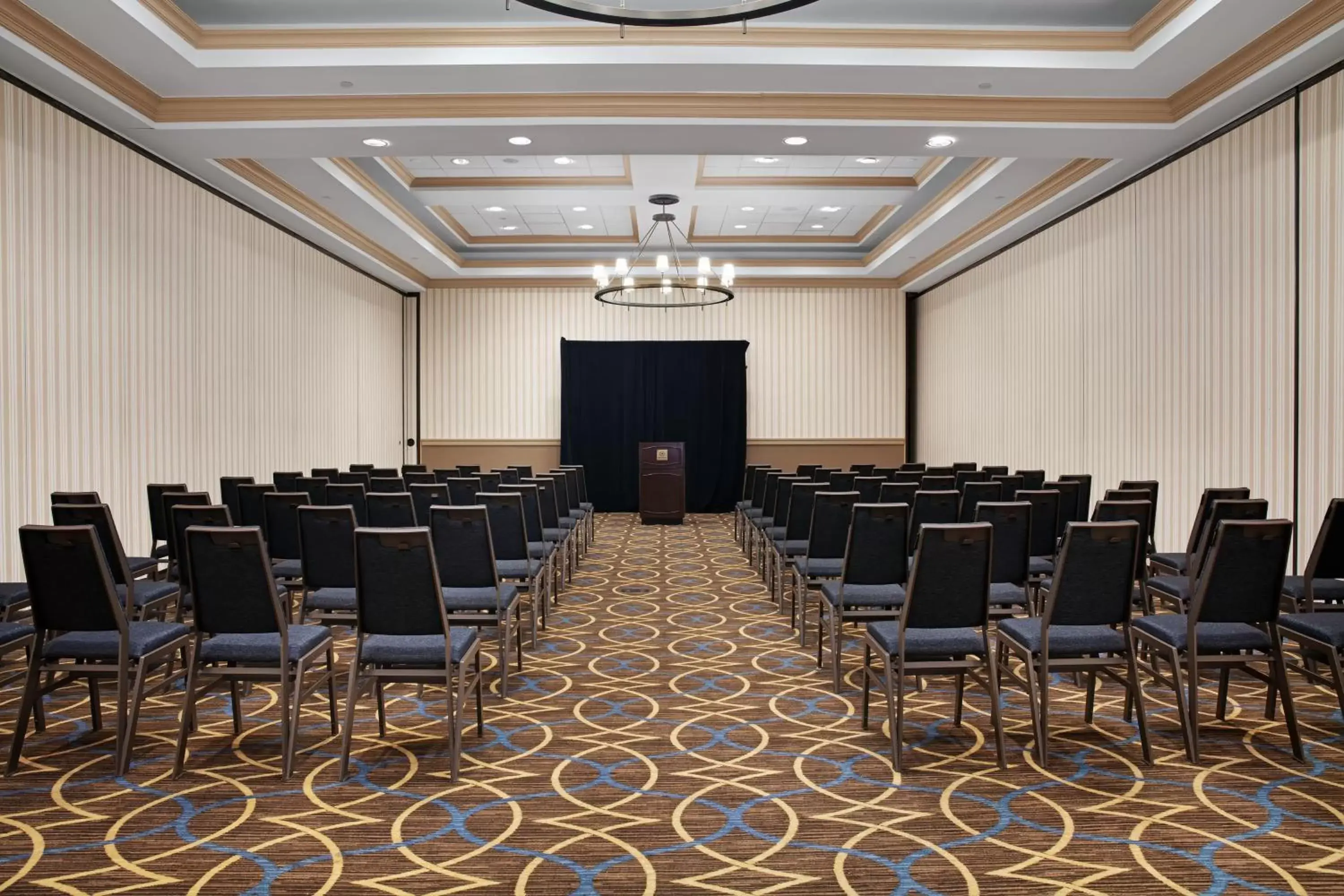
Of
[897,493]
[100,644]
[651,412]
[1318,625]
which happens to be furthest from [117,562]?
[651,412]

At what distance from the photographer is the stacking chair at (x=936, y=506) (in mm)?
5578

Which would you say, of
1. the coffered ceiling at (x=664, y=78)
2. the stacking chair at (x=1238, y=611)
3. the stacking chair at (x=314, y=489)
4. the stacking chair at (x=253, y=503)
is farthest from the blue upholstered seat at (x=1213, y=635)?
the stacking chair at (x=253, y=503)

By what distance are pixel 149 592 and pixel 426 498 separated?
6.27ft

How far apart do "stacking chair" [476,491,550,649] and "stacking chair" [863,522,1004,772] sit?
2516 millimetres

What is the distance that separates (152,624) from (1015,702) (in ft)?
13.7

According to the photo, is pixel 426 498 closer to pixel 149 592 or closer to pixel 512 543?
pixel 512 543

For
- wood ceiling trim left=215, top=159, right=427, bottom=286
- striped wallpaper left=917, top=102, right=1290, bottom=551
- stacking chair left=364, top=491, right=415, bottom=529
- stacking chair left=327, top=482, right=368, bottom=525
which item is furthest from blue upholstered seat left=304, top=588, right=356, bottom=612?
striped wallpaper left=917, top=102, right=1290, bottom=551

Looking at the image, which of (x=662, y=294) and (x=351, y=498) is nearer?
(x=351, y=498)

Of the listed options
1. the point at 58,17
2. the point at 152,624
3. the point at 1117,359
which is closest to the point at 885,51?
the point at 1117,359

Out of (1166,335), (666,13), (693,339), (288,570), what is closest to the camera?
(666,13)

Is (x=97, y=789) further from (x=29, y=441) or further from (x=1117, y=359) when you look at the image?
(x=1117, y=359)

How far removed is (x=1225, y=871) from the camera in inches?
109

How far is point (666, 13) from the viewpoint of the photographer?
405 centimetres

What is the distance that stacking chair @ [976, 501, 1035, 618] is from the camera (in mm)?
4688
